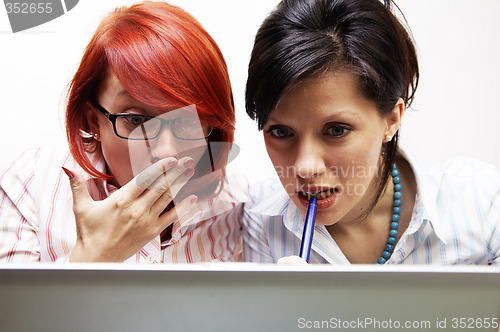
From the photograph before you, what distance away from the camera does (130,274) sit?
521mm

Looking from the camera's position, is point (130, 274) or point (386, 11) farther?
point (386, 11)

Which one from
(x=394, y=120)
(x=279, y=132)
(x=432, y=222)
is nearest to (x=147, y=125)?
(x=279, y=132)

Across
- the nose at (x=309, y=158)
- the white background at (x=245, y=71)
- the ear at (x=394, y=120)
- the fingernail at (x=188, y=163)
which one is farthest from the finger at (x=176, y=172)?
the ear at (x=394, y=120)

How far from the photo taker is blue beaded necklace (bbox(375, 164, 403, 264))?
0.97 metres

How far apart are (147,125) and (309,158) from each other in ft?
1.00

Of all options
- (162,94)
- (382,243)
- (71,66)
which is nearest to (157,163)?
(162,94)

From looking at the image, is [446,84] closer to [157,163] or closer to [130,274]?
[157,163]

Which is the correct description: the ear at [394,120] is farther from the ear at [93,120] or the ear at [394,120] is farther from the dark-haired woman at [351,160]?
the ear at [93,120]

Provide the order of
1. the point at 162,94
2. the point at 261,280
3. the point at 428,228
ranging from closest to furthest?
the point at 261,280 < the point at 162,94 < the point at 428,228

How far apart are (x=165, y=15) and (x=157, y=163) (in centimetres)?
28

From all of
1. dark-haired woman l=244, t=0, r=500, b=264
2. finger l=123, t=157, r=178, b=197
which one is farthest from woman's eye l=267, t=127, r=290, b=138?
finger l=123, t=157, r=178, b=197

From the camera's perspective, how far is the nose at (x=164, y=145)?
0.85m

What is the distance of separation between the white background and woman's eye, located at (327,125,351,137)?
14cm

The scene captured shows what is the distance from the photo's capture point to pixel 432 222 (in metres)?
0.93
